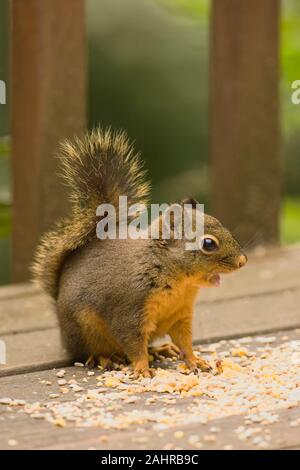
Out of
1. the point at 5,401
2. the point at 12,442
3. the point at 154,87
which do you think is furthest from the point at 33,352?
the point at 154,87

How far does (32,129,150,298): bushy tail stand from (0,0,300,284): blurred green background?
1742mm

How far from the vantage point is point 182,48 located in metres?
5.30

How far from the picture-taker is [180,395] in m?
2.92

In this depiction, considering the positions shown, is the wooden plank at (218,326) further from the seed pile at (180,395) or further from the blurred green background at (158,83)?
the blurred green background at (158,83)

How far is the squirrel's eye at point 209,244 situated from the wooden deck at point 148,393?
0.41 metres

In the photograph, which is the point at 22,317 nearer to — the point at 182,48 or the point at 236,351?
the point at 236,351

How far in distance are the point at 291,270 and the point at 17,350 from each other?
4.55ft

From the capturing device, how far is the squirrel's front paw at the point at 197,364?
317cm

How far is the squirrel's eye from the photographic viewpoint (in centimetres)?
309

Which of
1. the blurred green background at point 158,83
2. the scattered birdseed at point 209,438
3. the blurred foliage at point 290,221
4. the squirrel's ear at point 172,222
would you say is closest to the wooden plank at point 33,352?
the squirrel's ear at point 172,222

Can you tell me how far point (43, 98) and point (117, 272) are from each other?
45.4 inches

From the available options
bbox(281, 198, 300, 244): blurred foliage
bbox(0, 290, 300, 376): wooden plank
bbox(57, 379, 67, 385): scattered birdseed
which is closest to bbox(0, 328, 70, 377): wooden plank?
bbox(0, 290, 300, 376): wooden plank

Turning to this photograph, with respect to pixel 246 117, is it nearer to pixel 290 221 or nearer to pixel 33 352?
pixel 290 221
